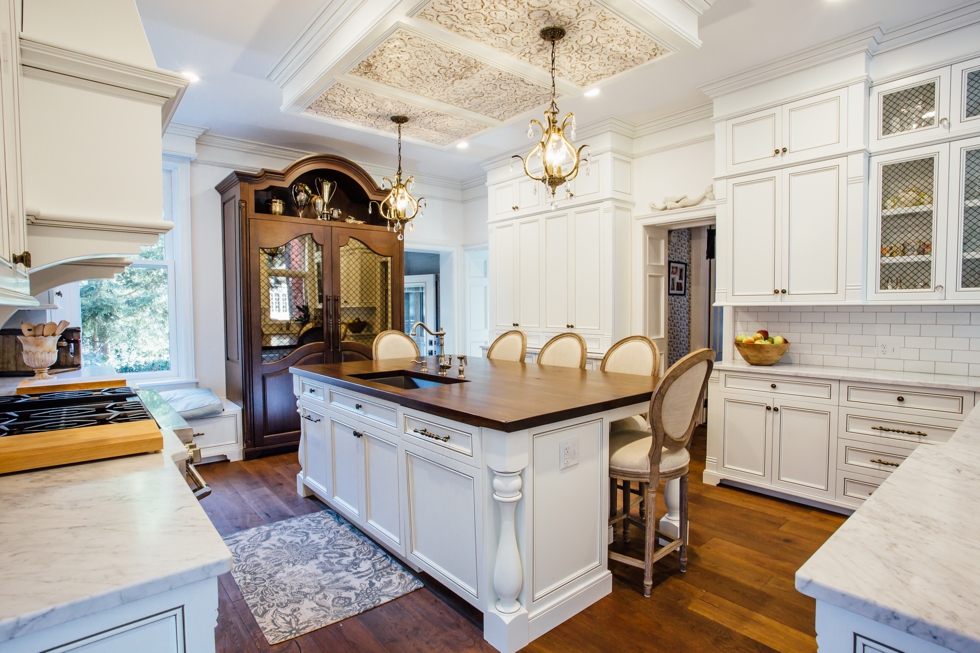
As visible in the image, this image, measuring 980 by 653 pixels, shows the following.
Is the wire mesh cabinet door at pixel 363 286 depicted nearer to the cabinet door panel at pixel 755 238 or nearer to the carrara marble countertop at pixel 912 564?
the cabinet door panel at pixel 755 238

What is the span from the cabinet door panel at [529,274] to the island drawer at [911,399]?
2.72 m

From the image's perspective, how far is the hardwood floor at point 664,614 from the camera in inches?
74.4

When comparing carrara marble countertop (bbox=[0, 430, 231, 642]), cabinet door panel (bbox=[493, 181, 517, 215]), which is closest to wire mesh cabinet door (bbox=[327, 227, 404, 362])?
cabinet door panel (bbox=[493, 181, 517, 215])

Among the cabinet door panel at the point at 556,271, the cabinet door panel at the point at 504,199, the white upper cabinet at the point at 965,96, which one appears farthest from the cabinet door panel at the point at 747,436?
the cabinet door panel at the point at 504,199

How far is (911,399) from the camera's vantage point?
281 centimetres

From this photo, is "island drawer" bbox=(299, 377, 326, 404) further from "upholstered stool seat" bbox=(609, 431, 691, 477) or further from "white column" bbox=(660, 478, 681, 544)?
"white column" bbox=(660, 478, 681, 544)

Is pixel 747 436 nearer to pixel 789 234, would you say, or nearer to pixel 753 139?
pixel 789 234

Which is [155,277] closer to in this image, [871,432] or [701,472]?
[701,472]

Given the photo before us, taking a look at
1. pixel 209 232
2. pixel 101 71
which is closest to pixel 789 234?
pixel 101 71

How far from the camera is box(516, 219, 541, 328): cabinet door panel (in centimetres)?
507

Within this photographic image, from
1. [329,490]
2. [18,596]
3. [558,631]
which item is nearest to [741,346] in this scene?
[558,631]

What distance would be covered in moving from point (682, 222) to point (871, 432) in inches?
85.2

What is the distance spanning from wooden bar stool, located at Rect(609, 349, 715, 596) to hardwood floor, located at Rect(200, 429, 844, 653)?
0.56ft

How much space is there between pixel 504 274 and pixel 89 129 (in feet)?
14.2
